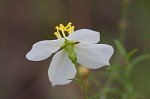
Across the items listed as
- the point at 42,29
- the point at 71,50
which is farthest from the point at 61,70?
the point at 42,29

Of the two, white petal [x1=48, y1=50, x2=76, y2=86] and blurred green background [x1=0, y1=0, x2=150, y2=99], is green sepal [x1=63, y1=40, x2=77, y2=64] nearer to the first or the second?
white petal [x1=48, y1=50, x2=76, y2=86]

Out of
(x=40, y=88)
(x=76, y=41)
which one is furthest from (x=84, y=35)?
(x=40, y=88)

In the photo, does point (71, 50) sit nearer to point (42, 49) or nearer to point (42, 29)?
point (42, 49)

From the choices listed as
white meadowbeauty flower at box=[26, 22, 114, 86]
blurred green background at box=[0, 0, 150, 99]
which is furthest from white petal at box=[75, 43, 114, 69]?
blurred green background at box=[0, 0, 150, 99]

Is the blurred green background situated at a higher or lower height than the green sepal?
lower

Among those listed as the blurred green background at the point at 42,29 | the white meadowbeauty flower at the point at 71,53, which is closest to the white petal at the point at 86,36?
the white meadowbeauty flower at the point at 71,53

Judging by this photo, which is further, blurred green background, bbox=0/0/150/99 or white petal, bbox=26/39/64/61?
blurred green background, bbox=0/0/150/99
